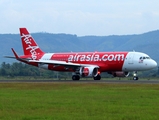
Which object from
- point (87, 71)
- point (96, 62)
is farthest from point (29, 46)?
point (87, 71)

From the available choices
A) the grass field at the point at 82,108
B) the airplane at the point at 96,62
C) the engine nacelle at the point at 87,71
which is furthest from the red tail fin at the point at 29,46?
the grass field at the point at 82,108

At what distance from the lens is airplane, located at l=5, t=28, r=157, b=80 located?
72.8 meters

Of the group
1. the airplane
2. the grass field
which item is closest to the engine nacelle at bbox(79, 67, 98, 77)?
the airplane

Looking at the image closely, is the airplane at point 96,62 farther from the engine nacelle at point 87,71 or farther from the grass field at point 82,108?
the grass field at point 82,108

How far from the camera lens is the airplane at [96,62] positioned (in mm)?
72750

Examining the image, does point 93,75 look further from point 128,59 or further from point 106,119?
point 106,119

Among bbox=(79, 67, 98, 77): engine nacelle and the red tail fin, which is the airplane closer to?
bbox=(79, 67, 98, 77): engine nacelle

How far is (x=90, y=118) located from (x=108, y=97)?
1200cm

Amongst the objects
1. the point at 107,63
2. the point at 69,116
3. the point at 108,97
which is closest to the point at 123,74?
the point at 107,63

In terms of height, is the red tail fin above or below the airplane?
above

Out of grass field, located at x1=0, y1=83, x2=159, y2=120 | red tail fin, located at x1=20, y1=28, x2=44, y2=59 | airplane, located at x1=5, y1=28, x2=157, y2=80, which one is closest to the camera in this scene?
grass field, located at x1=0, y1=83, x2=159, y2=120

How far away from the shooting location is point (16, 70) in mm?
126375

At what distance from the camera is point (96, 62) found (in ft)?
246

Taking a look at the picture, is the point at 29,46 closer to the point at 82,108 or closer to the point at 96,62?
the point at 96,62
